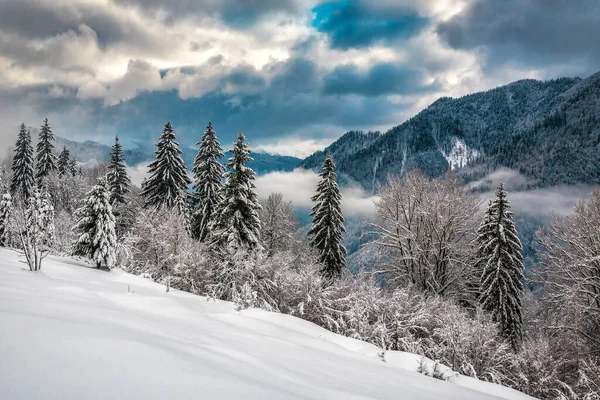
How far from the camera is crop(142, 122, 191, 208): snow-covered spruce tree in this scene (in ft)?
110

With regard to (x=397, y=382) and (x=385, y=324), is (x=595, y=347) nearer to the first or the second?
(x=385, y=324)

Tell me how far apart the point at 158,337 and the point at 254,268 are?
16246 mm

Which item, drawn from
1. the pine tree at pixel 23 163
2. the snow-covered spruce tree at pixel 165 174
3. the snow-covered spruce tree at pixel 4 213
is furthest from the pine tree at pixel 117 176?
the pine tree at pixel 23 163

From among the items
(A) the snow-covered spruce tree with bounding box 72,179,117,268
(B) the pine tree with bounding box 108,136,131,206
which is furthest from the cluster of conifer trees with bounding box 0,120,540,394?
(B) the pine tree with bounding box 108,136,131,206

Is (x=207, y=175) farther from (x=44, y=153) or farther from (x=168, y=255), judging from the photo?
(x=44, y=153)

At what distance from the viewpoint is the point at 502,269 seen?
24.2 meters

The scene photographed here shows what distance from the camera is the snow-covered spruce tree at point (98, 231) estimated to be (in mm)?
18938

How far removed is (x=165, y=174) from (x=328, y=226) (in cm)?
1714

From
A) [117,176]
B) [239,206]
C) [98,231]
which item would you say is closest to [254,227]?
[239,206]

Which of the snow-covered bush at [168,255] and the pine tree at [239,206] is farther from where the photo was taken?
the pine tree at [239,206]

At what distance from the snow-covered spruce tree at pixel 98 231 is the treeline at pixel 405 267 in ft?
0.28

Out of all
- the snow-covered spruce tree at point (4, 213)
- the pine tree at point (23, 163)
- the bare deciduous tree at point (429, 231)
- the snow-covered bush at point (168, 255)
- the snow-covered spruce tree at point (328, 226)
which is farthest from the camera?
the pine tree at point (23, 163)

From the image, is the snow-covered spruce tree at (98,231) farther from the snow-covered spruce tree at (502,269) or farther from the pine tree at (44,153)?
the pine tree at (44,153)

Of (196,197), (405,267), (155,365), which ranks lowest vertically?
(155,365)
